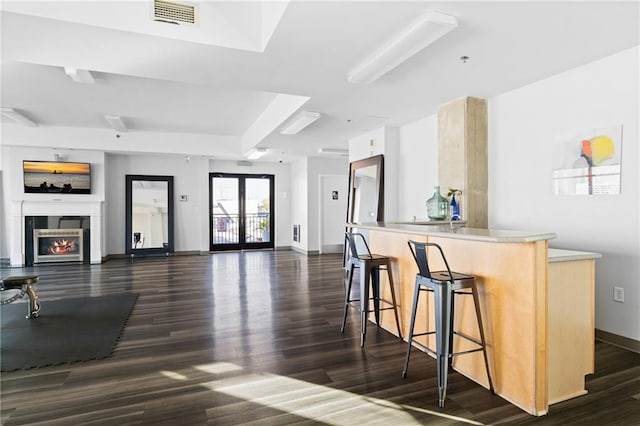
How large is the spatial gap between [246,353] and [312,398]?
0.97m

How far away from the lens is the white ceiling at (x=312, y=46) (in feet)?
8.52

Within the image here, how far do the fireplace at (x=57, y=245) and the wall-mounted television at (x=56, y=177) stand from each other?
3.05 ft

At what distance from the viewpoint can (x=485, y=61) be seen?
Result: 134 inches

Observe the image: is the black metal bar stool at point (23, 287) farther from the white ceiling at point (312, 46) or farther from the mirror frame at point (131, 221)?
the mirror frame at point (131, 221)

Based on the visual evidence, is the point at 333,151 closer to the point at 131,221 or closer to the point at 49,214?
the point at 131,221

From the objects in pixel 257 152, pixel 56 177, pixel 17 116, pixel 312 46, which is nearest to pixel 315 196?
pixel 257 152

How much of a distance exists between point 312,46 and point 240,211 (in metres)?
7.66

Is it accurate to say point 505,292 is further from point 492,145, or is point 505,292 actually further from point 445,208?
point 492,145

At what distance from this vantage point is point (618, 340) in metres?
3.30

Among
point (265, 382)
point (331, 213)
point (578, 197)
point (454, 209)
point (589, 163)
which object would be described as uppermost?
point (589, 163)

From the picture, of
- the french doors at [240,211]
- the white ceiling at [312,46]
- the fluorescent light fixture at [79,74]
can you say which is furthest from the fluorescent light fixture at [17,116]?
the french doors at [240,211]

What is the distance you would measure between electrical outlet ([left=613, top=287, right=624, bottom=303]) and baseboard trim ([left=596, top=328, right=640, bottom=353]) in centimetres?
33

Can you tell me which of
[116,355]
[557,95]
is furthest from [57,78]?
[557,95]

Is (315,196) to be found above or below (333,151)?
below
